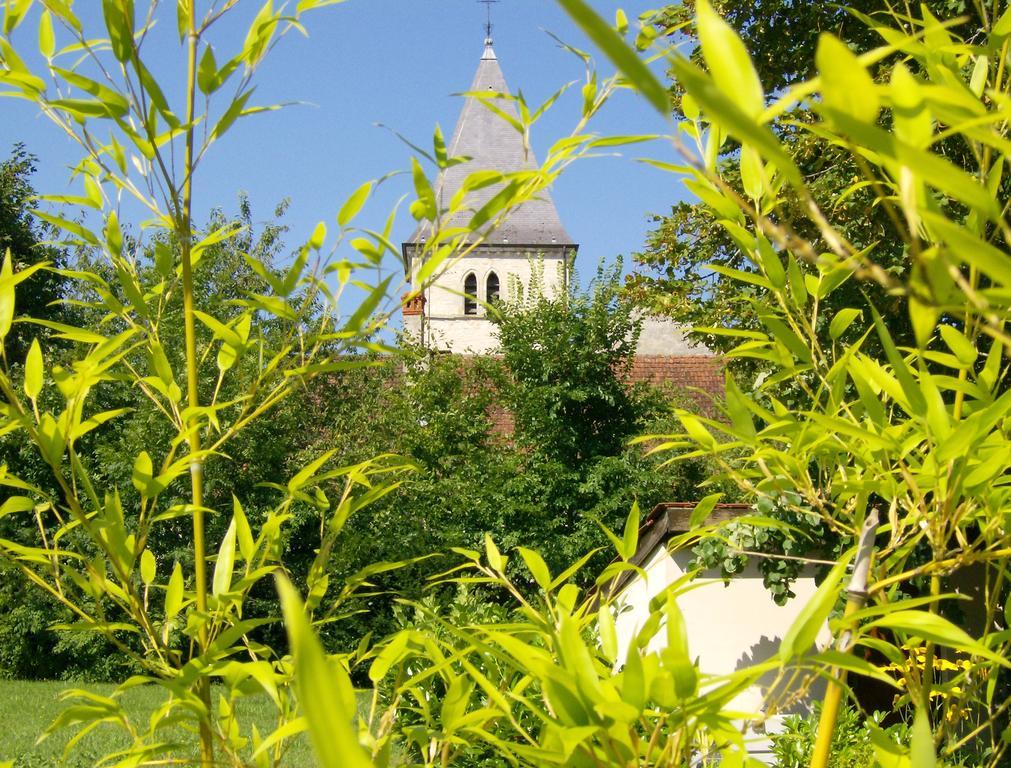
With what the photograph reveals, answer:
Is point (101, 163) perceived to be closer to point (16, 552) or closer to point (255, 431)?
point (16, 552)

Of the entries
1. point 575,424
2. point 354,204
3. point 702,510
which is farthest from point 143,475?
point 575,424

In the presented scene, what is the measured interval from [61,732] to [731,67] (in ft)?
26.3

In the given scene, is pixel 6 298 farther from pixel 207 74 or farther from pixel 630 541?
pixel 630 541

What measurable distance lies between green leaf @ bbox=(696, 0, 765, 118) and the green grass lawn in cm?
545

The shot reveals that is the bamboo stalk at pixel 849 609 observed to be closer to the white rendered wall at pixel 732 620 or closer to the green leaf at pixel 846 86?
the green leaf at pixel 846 86

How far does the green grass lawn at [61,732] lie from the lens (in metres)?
6.08

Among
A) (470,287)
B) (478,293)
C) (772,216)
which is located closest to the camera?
(772,216)

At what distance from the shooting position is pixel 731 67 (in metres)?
0.37

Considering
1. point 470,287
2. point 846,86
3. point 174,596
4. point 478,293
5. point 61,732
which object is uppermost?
point 470,287

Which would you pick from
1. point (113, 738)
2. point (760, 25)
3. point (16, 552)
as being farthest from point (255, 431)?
point (16, 552)

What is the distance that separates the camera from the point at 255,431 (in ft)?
39.3

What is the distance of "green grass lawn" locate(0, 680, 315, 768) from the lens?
608 cm

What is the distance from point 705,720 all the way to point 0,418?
802 millimetres

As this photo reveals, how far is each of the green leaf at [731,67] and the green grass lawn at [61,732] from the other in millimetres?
5452
